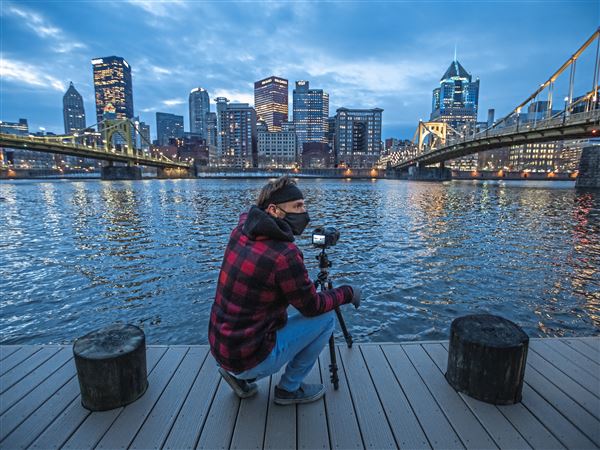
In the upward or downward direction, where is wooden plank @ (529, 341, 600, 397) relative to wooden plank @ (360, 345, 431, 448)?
upward

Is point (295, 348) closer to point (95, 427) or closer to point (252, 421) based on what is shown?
point (252, 421)

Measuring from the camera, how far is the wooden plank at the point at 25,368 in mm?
3574

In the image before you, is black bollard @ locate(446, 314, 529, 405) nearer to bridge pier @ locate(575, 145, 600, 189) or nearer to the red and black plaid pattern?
the red and black plaid pattern

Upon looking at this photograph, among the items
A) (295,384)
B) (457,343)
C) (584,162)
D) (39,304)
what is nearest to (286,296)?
(295,384)

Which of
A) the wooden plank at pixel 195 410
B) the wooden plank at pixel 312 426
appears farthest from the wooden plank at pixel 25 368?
the wooden plank at pixel 312 426

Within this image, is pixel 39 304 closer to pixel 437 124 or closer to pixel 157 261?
pixel 157 261

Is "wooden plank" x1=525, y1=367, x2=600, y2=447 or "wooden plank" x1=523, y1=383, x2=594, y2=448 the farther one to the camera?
"wooden plank" x1=525, y1=367, x2=600, y2=447

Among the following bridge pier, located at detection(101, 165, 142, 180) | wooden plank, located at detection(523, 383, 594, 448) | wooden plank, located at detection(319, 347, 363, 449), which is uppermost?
bridge pier, located at detection(101, 165, 142, 180)

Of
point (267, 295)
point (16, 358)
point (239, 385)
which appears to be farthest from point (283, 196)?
point (16, 358)

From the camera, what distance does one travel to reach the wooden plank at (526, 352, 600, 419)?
3.22 meters

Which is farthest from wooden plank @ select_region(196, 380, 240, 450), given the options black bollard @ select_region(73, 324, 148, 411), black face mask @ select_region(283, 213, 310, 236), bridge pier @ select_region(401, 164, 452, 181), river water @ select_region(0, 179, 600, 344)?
bridge pier @ select_region(401, 164, 452, 181)

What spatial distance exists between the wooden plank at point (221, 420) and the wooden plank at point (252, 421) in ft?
0.17

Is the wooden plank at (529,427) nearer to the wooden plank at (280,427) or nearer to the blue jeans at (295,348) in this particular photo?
the blue jeans at (295,348)

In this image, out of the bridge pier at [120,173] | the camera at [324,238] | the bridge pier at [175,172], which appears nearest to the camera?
the camera at [324,238]
